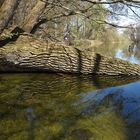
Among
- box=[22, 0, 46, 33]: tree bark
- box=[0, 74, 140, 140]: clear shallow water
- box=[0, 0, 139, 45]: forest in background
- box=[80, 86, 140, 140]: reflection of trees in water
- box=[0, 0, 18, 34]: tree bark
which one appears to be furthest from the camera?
box=[22, 0, 46, 33]: tree bark

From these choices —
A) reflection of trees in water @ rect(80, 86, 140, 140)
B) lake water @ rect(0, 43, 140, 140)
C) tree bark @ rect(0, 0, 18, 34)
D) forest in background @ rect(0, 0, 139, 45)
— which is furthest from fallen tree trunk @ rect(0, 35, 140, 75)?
reflection of trees in water @ rect(80, 86, 140, 140)

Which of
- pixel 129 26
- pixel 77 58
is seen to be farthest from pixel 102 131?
pixel 129 26

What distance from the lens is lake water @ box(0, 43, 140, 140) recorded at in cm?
409

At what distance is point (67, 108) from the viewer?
17.1ft

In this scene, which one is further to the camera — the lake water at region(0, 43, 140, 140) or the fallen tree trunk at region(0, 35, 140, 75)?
the fallen tree trunk at region(0, 35, 140, 75)

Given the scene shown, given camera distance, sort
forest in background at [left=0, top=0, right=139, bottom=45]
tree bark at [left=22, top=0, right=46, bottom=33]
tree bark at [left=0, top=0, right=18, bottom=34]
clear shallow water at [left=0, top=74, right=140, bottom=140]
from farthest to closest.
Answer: tree bark at [left=22, top=0, right=46, bottom=33], forest in background at [left=0, top=0, right=139, bottom=45], tree bark at [left=0, top=0, right=18, bottom=34], clear shallow water at [left=0, top=74, right=140, bottom=140]

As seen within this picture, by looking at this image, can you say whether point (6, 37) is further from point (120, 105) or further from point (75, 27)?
point (75, 27)

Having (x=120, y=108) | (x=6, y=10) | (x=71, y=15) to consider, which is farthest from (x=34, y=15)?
(x=120, y=108)

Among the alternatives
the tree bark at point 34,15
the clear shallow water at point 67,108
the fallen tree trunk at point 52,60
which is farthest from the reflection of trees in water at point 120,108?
the tree bark at point 34,15

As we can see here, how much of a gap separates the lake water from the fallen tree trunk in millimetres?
357

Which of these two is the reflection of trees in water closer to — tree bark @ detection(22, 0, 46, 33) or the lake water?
the lake water

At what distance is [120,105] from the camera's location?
18.2 feet

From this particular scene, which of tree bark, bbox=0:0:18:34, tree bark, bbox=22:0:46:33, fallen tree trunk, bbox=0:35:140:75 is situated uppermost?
tree bark, bbox=0:0:18:34

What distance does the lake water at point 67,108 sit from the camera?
4.09 m
